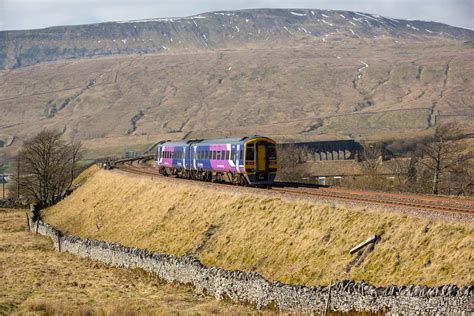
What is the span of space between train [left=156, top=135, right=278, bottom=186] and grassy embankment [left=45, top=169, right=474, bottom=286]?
274cm

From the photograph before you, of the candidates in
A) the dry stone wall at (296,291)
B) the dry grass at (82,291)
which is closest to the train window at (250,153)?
the dry stone wall at (296,291)

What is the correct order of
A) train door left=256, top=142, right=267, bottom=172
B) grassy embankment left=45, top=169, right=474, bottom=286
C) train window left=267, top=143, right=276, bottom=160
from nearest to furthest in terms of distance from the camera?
1. grassy embankment left=45, top=169, right=474, bottom=286
2. train door left=256, top=142, right=267, bottom=172
3. train window left=267, top=143, right=276, bottom=160

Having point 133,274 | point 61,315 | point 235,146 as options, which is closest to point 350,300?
point 61,315

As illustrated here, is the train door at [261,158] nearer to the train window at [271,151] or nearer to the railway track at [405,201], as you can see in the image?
the train window at [271,151]

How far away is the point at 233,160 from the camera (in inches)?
1772

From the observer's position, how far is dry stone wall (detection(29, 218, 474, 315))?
18.8 metres

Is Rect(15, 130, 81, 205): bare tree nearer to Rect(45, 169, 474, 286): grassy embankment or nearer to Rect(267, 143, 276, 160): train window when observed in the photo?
Rect(45, 169, 474, 286): grassy embankment

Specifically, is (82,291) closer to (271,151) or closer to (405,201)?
(405,201)

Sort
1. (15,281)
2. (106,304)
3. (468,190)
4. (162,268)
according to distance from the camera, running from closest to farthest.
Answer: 1. (106,304)
2. (162,268)
3. (15,281)
4. (468,190)

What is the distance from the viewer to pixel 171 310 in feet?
84.9

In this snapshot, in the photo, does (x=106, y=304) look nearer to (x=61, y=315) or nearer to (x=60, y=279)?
(x=61, y=315)

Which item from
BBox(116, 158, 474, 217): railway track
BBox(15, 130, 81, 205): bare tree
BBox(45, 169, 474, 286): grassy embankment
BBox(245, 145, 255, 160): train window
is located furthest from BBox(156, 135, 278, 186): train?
BBox(15, 130, 81, 205): bare tree

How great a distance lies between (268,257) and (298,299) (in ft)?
20.9

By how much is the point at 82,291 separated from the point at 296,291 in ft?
42.8
